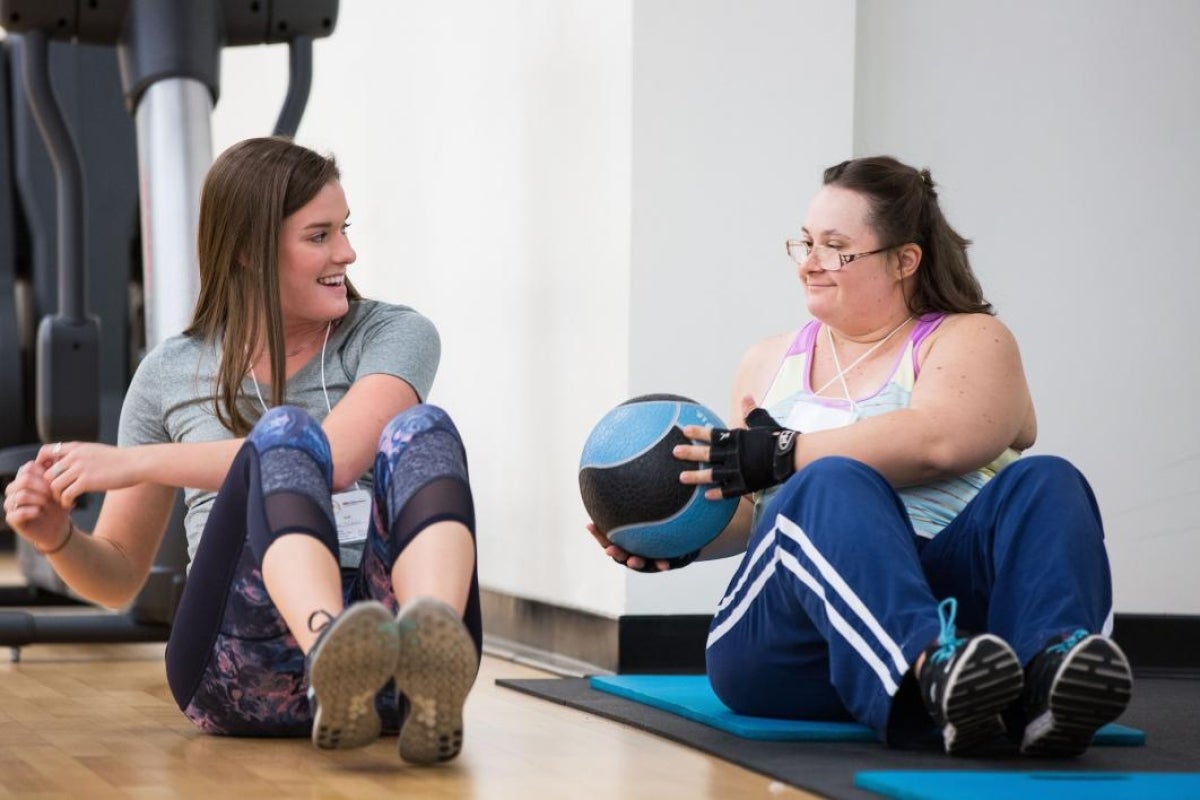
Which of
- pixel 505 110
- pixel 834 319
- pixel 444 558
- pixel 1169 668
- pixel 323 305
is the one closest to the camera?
pixel 444 558

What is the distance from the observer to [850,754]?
94.5 inches

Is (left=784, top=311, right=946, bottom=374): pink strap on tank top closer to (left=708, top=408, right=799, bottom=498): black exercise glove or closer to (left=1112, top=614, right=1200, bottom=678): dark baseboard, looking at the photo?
(left=708, top=408, right=799, bottom=498): black exercise glove

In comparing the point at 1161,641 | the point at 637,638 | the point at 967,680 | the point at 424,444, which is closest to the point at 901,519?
the point at 967,680

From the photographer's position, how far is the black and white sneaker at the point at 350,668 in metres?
1.90

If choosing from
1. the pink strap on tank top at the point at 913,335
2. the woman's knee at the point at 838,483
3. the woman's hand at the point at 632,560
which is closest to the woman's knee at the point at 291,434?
the woman's hand at the point at 632,560

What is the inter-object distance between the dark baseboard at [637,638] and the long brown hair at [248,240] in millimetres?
1277

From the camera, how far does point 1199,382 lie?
3.99m

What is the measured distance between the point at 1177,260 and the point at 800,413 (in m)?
1.67

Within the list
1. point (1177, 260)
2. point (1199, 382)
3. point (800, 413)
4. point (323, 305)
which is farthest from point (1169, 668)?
point (323, 305)

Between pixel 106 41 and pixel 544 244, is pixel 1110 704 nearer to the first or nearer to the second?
pixel 544 244

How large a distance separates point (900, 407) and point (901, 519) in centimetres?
30

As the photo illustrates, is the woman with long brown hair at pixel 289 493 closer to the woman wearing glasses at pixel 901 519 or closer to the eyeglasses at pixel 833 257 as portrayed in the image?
the woman wearing glasses at pixel 901 519

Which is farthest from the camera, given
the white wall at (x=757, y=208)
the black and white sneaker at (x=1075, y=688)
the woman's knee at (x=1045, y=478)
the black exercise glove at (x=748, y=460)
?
the white wall at (x=757, y=208)

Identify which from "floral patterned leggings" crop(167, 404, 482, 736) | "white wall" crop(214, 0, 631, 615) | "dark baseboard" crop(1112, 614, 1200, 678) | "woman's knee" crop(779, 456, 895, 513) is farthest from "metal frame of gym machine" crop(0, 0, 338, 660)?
"dark baseboard" crop(1112, 614, 1200, 678)
